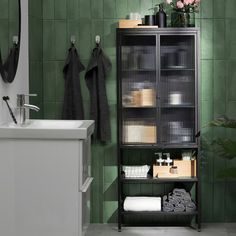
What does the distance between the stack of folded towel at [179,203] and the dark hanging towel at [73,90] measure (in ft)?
3.72

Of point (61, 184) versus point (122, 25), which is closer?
point (61, 184)

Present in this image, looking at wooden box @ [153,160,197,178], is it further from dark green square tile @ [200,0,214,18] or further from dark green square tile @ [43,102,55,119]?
dark green square tile @ [200,0,214,18]

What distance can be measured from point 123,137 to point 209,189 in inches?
40.1

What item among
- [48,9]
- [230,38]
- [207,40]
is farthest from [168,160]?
[48,9]

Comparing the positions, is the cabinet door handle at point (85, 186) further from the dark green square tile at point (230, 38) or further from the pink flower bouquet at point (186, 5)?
the dark green square tile at point (230, 38)

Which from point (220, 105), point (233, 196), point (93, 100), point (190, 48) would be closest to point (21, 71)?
point (93, 100)

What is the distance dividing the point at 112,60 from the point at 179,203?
4.93 ft

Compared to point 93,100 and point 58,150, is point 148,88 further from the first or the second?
point 58,150

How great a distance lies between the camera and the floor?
17.3 ft

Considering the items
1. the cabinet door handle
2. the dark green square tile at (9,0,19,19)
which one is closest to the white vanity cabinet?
the cabinet door handle

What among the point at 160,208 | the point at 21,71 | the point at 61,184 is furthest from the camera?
the point at 160,208

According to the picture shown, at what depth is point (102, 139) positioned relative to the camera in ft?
18.0

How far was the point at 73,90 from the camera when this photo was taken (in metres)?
5.47

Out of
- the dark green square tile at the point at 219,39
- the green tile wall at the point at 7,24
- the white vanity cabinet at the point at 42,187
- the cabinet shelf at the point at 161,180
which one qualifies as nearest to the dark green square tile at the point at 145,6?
the dark green square tile at the point at 219,39
